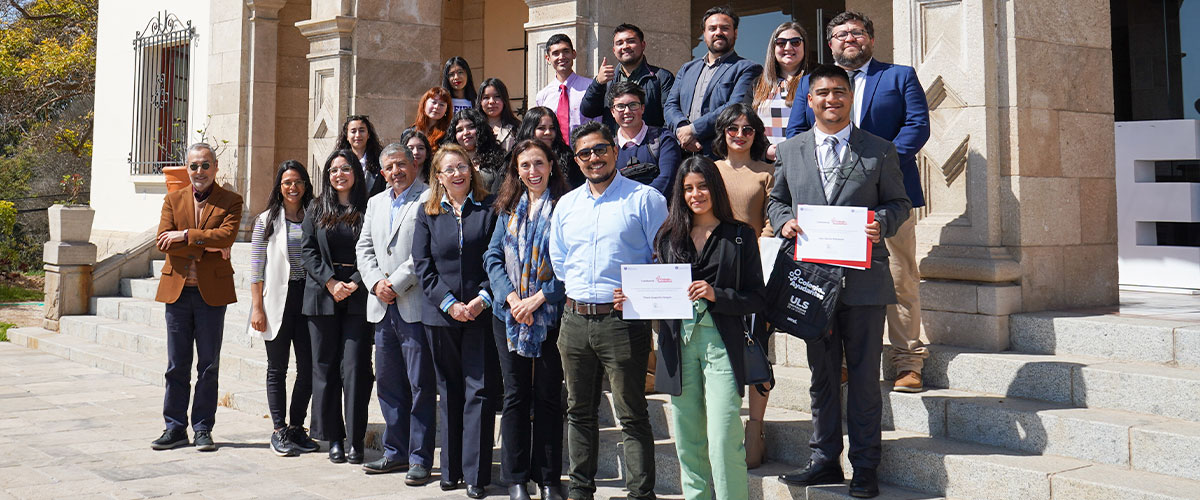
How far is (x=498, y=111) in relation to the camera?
6766 millimetres

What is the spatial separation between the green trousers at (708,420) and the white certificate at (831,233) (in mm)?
575

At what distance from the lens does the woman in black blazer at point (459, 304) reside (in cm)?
560

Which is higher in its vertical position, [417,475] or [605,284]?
[605,284]

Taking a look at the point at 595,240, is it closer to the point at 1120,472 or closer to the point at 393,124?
the point at 1120,472

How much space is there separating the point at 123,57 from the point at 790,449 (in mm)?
13874

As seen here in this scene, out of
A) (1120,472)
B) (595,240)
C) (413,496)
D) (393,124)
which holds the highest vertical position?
(393,124)

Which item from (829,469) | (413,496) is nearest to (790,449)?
(829,469)

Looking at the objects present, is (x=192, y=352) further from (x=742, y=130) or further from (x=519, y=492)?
(x=742, y=130)

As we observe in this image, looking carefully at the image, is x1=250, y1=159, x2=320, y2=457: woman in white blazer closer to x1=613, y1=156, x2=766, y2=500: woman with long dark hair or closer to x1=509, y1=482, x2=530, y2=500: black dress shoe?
x1=509, y1=482, x2=530, y2=500: black dress shoe

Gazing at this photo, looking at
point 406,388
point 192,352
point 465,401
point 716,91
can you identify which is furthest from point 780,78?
point 192,352

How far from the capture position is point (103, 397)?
29.3 ft

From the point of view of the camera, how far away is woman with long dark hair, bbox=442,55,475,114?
7.39 m

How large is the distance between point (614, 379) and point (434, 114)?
119 inches

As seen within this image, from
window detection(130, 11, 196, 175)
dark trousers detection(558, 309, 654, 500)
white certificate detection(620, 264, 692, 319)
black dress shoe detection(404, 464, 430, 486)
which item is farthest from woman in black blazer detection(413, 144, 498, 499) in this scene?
window detection(130, 11, 196, 175)
